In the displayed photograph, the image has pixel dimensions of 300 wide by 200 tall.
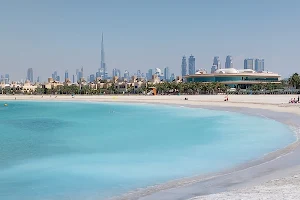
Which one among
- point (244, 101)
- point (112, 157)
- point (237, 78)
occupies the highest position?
point (237, 78)

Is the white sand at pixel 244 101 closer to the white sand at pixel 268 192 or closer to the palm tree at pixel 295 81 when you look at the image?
the palm tree at pixel 295 81

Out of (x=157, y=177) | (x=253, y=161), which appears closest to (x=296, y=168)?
(x=253, y=161)

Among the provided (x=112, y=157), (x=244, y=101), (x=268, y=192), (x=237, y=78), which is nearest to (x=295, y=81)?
(x=237, y=78)

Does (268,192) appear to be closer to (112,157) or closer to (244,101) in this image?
(112,157)

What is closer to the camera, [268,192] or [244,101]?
[268,192]

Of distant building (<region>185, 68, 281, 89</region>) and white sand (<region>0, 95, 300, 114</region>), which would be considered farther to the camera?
distant building (<region>185, 68, 281, 89</region>)

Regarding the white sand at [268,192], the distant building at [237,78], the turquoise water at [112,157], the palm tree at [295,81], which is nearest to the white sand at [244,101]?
the turquoise water at [112,157]

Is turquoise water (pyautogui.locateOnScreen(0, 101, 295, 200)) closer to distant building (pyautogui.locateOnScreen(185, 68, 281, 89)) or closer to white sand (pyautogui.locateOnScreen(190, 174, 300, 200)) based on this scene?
white sand (pyautogui.locateOnScreen(190, 174, 300, 200))

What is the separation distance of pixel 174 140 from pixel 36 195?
15267 mm

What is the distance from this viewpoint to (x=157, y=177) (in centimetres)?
1648

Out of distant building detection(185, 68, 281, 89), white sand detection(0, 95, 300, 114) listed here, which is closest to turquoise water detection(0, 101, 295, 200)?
white sand detection(0, 95, 300, 114)

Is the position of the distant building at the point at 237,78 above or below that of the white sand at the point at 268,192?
above

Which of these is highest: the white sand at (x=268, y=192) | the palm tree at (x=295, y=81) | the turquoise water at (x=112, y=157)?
the palm tree at (x=295, y=81)

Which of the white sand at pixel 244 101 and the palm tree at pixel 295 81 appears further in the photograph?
the palm tree at pixel 295 81
